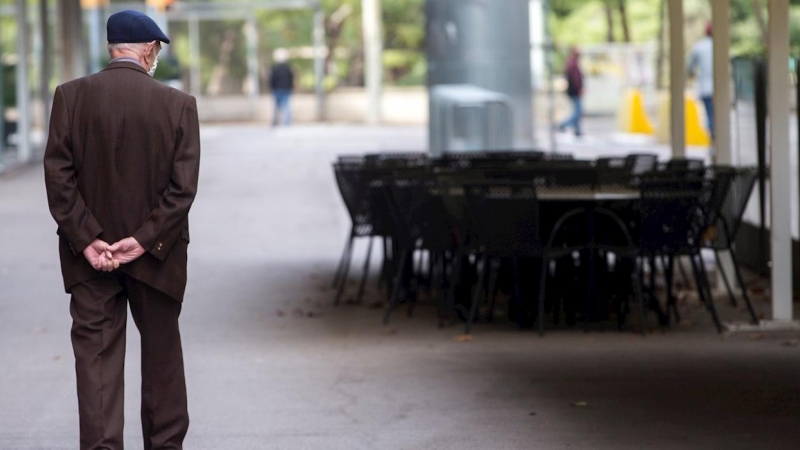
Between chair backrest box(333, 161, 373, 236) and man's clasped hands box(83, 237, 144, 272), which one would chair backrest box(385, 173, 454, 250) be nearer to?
chair backrest box(333, 161, 373, 236)

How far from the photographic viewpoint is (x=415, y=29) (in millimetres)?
52031

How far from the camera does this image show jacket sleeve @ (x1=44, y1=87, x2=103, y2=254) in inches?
214

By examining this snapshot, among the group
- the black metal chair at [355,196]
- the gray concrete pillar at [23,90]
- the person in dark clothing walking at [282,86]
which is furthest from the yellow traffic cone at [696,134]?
the black metal chair at [355,196]

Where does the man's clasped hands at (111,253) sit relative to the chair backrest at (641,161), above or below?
above

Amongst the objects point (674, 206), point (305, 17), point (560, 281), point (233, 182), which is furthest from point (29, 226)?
point (305, 17)

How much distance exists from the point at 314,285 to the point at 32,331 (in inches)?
111

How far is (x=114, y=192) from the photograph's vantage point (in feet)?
18.2

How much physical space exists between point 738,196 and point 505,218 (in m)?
1.97

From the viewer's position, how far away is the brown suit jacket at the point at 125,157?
551 cm

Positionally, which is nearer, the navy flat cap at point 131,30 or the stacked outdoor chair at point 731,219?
the navy flat cap at point 131,30

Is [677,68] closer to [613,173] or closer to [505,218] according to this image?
[613,173]

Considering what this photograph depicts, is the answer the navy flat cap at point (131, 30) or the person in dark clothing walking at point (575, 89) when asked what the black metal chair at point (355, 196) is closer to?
the navy flat cap at point (131, 30)

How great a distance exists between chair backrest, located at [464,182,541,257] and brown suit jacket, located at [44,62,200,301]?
4.30 m

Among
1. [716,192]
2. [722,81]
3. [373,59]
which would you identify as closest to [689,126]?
[373,59]
